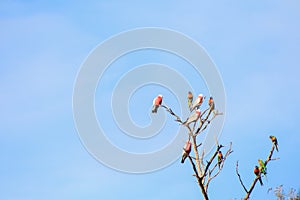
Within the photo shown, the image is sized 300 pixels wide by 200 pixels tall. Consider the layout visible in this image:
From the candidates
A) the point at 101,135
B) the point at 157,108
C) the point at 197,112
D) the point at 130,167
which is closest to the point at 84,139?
the point at 101,135

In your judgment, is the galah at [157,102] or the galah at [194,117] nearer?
the galah at [194,117]

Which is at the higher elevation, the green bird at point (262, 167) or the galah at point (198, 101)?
the galah at point (198, 101)

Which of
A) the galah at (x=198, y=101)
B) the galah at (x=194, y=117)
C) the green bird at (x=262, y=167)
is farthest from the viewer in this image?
the galah at (x=198, y=101)

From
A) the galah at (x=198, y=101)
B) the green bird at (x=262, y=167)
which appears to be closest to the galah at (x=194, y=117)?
the galah at (x=198, y=101)

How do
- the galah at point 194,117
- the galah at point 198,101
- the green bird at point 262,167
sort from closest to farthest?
the galah at point 194,117, the green bird at point 262,167, the galah at point 198,101

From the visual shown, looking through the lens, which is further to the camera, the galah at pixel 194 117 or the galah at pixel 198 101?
the galah at pixel 198 101

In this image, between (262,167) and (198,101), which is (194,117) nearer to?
(198,101)

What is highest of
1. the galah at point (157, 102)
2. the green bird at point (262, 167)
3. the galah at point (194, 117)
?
the galah at point (157, 102)

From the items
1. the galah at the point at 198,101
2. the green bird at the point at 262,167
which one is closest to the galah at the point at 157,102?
the galah at the point at 198,101

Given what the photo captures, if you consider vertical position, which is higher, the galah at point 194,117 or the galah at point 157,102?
the galah at point 157,102

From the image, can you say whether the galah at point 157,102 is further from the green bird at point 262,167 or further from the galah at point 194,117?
the green bird at point 262,167

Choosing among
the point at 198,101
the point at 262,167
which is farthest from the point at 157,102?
the point at 262,167

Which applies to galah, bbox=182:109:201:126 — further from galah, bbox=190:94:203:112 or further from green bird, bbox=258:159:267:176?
green bird, bbox=258:159:267:176

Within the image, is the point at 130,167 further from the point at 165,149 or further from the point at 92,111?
the point at 92,111
